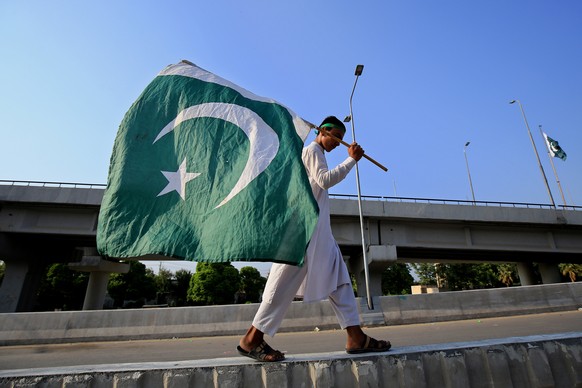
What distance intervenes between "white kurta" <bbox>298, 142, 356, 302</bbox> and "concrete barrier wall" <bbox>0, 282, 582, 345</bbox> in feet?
24.9

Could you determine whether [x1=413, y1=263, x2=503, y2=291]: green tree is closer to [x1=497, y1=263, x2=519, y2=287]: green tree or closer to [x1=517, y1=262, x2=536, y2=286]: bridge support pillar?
[x1=497, y1=263, x2=519, y2=287]: green tree

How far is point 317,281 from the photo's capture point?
2.62m

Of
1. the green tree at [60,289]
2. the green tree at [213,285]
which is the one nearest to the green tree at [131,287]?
the green tree at [60,289]

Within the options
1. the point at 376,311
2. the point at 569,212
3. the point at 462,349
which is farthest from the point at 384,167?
the point at 569,212

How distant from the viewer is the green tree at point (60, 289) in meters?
41.5

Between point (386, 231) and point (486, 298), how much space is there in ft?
29.1

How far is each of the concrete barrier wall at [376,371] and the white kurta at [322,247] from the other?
21.2 inches

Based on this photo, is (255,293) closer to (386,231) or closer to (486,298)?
(386,231)

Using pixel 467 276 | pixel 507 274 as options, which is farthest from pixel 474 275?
pixel 507 274

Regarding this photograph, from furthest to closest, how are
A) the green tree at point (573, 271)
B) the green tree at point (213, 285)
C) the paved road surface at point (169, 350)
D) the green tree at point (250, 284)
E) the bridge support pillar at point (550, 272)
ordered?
the green tree at point (250, 284), the green tree at point (213, 285), the green tree at point (573, 271), the bridge support pillar at point (550, 272), the paved road surface at point (169, 350)

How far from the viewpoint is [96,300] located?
23453 millimetres

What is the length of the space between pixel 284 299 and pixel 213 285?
43.2 m

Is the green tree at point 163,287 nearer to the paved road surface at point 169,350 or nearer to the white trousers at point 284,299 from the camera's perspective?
the paved road surface at point 169,350

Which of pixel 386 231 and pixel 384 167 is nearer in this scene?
pixel 384 167
